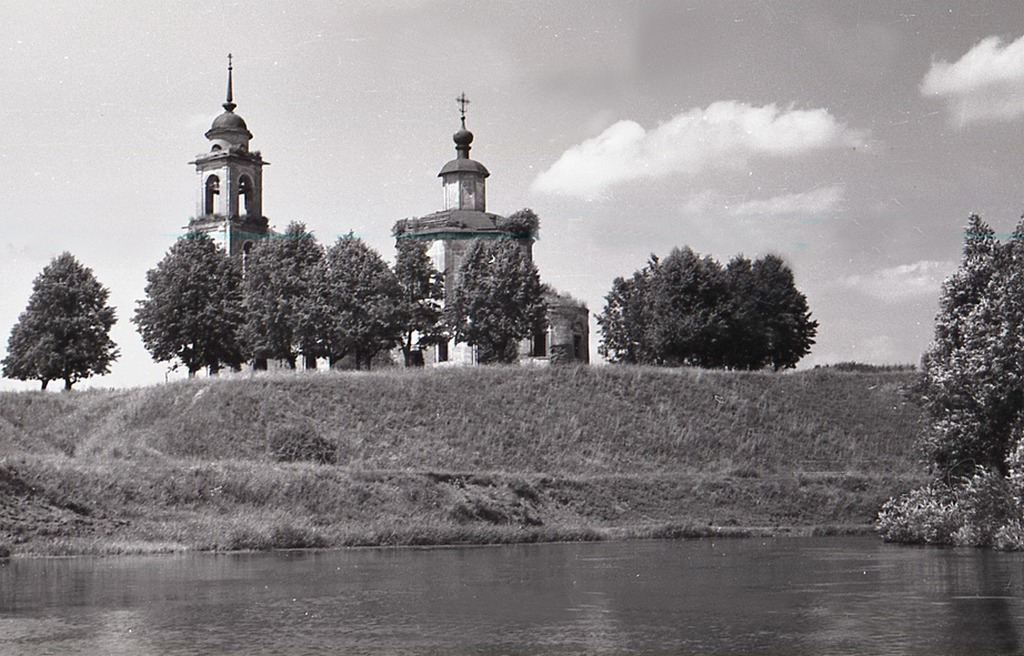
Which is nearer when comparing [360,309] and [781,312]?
[360,309]

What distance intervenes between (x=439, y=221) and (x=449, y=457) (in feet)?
114

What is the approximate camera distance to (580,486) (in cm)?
4375

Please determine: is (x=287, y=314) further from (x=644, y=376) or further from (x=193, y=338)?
(x=644, y=376)

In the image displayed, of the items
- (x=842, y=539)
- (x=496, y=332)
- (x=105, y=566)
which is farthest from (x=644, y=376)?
(x=105, y=566)

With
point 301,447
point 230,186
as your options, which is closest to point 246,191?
point 230,186

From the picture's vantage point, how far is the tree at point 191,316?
73.9 metres

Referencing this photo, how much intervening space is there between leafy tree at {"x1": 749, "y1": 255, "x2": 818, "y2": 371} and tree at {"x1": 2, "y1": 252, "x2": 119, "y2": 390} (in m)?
44.8

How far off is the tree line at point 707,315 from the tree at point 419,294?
14.5 metres

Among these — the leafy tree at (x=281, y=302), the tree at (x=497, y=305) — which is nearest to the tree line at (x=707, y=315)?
the tree at (x=497, y=305)

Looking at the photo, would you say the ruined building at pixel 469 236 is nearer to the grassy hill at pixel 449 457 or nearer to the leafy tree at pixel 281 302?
the leafy tree at pixel 281 302

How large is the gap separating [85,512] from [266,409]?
892 inches

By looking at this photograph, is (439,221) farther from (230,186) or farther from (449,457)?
(449,457)

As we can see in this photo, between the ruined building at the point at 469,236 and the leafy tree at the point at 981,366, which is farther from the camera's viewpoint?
the ruined building at the point at 469,236

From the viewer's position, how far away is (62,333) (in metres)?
74.9
